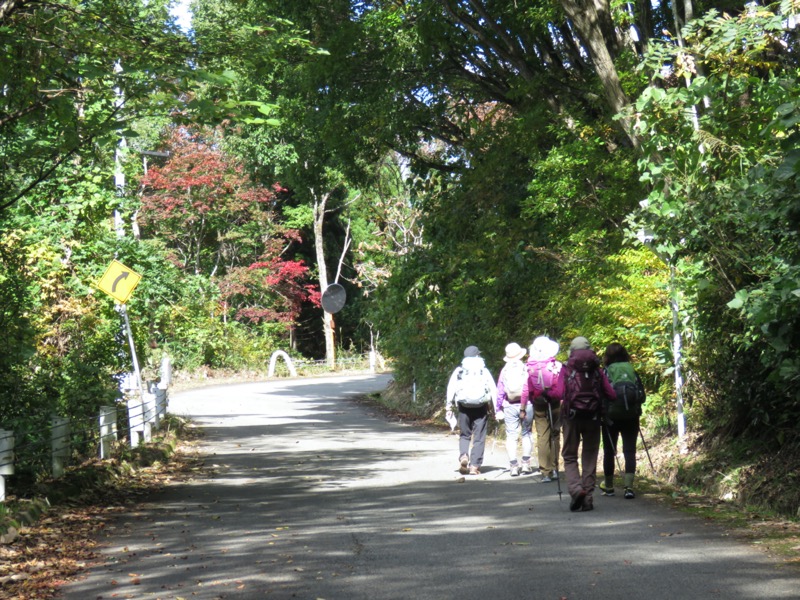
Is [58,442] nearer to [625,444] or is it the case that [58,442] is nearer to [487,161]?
[625,444]

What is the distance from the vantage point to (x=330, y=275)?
62.1 m

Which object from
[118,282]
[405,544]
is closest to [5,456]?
[405,544]

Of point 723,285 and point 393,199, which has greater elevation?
point 393,199

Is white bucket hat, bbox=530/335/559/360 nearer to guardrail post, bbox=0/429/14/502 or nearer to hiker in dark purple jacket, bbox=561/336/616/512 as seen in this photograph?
hiker in dark purple jacket, bbox=561/336/616/512

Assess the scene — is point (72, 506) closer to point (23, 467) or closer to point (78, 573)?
point (23, 467)

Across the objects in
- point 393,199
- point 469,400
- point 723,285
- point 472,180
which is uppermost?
point 393,199

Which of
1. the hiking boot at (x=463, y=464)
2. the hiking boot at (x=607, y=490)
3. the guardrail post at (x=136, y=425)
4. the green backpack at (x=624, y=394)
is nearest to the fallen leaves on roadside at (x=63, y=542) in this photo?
the guardrail post at (x=136, y=425)

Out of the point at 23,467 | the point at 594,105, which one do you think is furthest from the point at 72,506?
the point at 594,105

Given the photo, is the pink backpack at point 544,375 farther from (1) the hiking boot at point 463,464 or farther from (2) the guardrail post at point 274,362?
(2) the guardrail post at point 274,362

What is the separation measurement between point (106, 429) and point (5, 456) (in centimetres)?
425

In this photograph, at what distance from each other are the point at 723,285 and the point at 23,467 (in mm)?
8433

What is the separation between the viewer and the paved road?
299 inches

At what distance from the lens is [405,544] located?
9.39 m

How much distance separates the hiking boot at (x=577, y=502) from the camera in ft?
36.6
